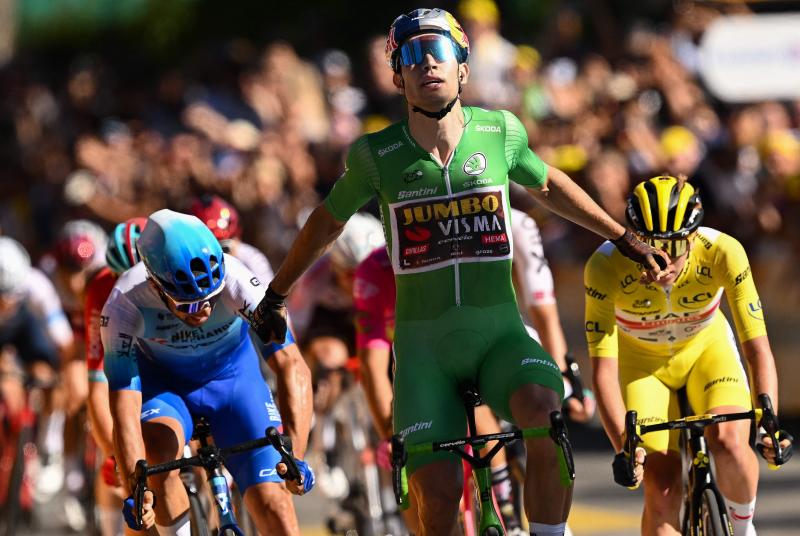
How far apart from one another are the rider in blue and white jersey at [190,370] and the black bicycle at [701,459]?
4.60ft

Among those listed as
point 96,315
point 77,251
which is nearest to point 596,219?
point 96,315

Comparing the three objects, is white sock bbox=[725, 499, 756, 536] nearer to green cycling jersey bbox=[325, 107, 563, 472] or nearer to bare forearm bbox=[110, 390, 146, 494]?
green cycling jersey bbox=[325, 107, 563, 472]

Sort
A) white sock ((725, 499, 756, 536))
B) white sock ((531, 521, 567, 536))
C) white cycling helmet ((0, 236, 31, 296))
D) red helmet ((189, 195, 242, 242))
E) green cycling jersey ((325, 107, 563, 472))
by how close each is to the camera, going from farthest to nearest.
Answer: white cycling helmet ((0, 236, 31, 296)), red helmet ((189, 195, 242, 242)), white sock ((725, 499, 756, 536)), green cycling jersey ((325, 107, 563, 472)), white sock ((531, 521, 567, 536))

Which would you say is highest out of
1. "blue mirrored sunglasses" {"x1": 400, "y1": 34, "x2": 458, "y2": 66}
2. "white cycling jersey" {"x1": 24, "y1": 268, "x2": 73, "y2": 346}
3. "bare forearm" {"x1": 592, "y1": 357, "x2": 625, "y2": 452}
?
"white cycling jersey" {"x1": 24, "y1": 268, "x2": 73, "y2": 346}

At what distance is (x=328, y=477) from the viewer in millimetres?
11438

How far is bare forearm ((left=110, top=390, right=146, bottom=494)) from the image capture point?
700 centimetres

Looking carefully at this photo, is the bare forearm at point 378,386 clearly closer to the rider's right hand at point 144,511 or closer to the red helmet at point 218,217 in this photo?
the red helmet at point 218,217

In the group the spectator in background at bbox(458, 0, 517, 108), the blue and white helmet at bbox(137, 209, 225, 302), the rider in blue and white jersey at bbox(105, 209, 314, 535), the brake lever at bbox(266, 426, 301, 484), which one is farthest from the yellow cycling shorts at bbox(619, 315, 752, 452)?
the spectator in background at bbox(458, 0, 517, 108)

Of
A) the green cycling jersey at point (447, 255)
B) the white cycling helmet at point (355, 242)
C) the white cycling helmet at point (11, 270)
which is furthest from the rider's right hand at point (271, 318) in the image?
the white cycling helmet at point (11, 270)

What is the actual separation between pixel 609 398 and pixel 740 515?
2.62ft

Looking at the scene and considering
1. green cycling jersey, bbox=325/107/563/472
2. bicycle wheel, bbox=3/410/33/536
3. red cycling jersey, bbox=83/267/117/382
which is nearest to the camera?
green cycling jersey, bbox=325/107/563/472

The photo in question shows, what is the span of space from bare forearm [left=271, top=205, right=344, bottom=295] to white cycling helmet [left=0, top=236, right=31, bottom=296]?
5006 mm

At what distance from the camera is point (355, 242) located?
32.7 feet

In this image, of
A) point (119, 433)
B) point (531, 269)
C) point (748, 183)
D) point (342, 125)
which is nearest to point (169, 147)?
point (342, 125)
